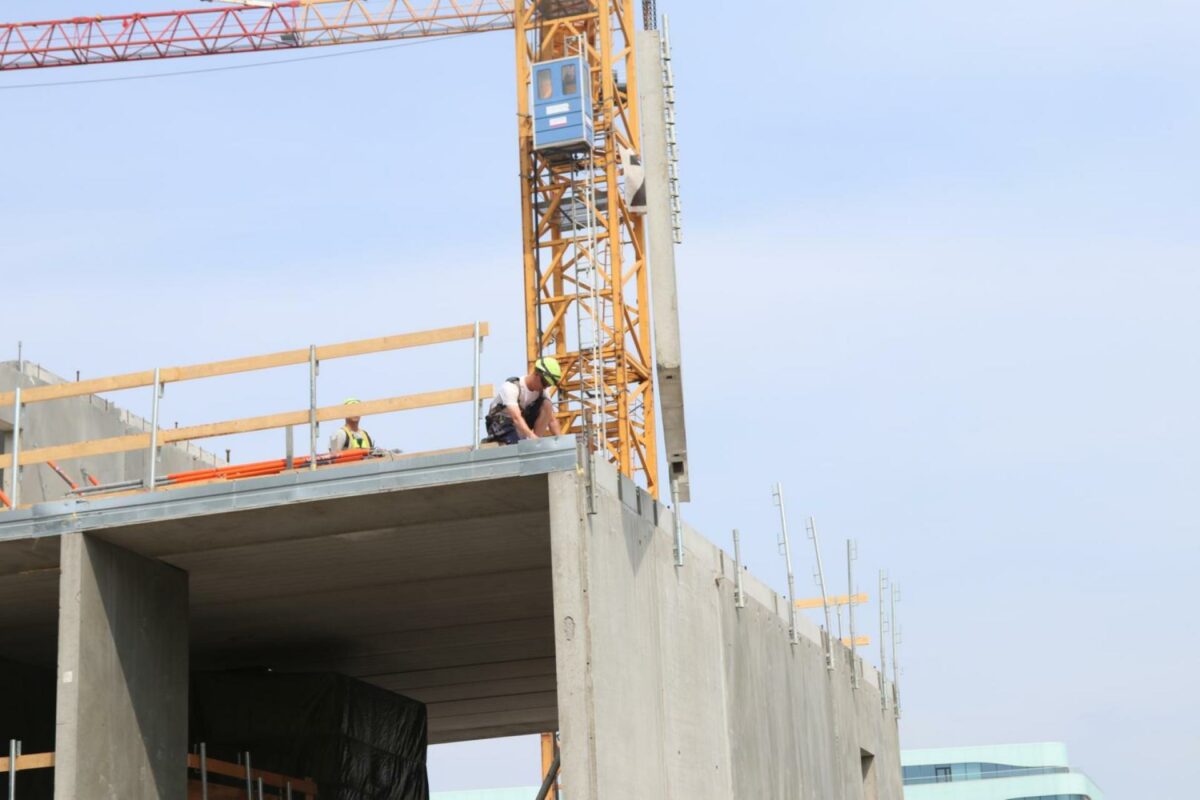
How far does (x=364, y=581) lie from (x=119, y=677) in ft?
10.3

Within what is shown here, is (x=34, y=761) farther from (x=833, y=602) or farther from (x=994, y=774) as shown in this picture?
(x=994, y=774)

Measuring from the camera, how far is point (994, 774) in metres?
109

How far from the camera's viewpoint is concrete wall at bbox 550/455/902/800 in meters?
→ 14.0

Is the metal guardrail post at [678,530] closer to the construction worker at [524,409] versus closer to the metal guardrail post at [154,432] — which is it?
the construction worker at [524,409]

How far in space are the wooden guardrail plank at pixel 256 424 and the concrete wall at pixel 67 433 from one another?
31.4 ft

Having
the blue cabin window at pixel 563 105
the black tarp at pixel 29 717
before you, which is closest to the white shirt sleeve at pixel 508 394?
the black tarp at pixel 29 717

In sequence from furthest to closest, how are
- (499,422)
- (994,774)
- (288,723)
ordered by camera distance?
(994,774), (288,723), (499,422)

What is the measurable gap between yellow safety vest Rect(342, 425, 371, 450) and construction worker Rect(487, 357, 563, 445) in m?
2.34

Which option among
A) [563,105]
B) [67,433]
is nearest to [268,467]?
[67,433]

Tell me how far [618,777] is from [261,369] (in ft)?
15.9

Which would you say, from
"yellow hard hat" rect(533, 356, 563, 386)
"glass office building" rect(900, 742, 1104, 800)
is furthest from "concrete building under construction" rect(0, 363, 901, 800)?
"glass office building" rect(900, 742, 1104, 800)

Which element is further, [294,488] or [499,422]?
[499,422]

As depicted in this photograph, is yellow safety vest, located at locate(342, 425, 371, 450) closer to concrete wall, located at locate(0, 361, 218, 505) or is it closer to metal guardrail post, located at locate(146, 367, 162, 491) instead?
metal guardrail post, located at locate(146, 367, 162, 491)

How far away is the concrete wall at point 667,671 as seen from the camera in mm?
13953
